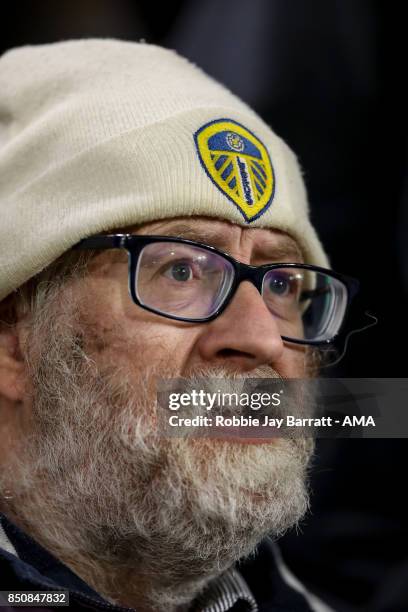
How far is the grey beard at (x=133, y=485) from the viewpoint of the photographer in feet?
3.75

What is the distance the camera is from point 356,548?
90.2 inches

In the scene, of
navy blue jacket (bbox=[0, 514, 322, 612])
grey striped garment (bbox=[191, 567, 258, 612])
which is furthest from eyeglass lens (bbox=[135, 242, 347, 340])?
grey striped garment (bbox=[191, 567, 258, 612])

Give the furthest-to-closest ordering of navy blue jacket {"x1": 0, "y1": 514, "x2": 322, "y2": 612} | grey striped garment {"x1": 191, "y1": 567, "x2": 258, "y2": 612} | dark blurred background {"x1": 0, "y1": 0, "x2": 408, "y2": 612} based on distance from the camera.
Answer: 1. dark blurred background {"x1": 0, "y1": 0, "x2": 408, "y2": 612}
2. grey striped garment {"x1": 191, "y1": 567, "x2": 258, "y2": 612}
3. navy blue jacket {"x1": 0, "y1": 514, "x2": 322, "y2": 612}

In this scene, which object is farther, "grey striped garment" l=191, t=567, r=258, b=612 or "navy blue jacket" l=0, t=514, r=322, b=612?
"grey striped garment" l=191, t=567, r=258, b=612

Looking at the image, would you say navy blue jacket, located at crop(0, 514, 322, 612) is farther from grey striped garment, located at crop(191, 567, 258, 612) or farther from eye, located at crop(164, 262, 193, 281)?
eye, located at crop(164, 262, 193, 281)

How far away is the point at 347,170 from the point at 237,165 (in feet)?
4.32

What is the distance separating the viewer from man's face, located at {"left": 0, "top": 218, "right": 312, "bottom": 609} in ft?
3.76

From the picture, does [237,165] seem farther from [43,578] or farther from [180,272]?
[43,578]

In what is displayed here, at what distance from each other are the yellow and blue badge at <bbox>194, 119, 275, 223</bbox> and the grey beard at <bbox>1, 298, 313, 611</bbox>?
312mm

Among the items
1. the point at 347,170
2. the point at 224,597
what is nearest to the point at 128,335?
the point at 224,597

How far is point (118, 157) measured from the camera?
125 centimetres

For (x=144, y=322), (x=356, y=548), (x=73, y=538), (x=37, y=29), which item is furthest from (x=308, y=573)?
(x=37, y=29)

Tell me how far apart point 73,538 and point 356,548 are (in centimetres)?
132

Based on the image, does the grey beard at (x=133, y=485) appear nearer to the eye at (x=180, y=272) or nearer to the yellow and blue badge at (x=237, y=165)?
the eye at (x=180, y=272)
